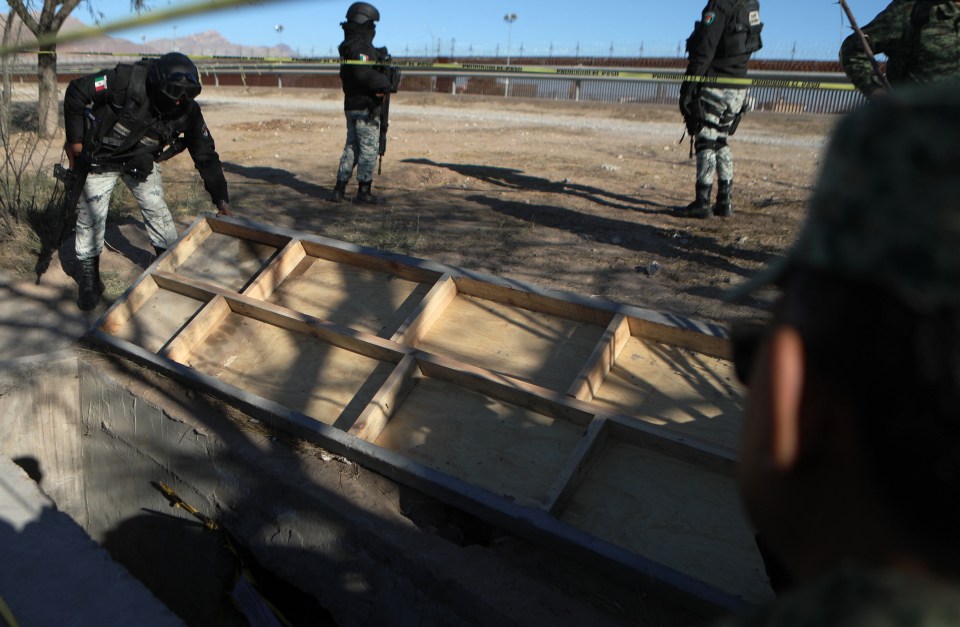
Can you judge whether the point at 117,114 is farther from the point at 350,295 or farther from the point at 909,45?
the point at 909,45

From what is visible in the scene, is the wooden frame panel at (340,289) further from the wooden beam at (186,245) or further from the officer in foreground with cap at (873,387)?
the officer in foreground with cap at (873,387)

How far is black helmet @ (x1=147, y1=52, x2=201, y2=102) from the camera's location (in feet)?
14.2

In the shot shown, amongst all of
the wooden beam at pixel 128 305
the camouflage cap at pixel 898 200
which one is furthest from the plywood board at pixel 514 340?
the camouflage cap at pixel 898 200

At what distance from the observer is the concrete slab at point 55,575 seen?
2.95 meters

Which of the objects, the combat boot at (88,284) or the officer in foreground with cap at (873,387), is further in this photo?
the combat boot at (88,284)

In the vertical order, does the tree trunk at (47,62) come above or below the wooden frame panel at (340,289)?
above

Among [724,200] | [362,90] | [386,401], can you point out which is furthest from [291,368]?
[724,200]

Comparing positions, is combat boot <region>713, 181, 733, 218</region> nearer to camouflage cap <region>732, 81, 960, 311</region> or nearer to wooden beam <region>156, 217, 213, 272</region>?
wooden beam <region>156, 217, 213, 272</region>

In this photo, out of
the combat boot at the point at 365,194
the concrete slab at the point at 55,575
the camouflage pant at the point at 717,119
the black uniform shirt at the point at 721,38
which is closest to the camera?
the concrete slab at the point at 55,575

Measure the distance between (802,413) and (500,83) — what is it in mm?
23683

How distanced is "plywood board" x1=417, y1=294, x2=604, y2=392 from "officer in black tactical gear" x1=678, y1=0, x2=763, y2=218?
3.43 metres

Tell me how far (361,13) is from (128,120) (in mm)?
3249

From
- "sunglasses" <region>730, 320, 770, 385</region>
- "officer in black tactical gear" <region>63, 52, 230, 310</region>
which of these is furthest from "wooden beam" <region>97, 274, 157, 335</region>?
"sunglasses" <region>730, 320, 770, 385</region>

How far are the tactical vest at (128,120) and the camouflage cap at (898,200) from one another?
186 inches
